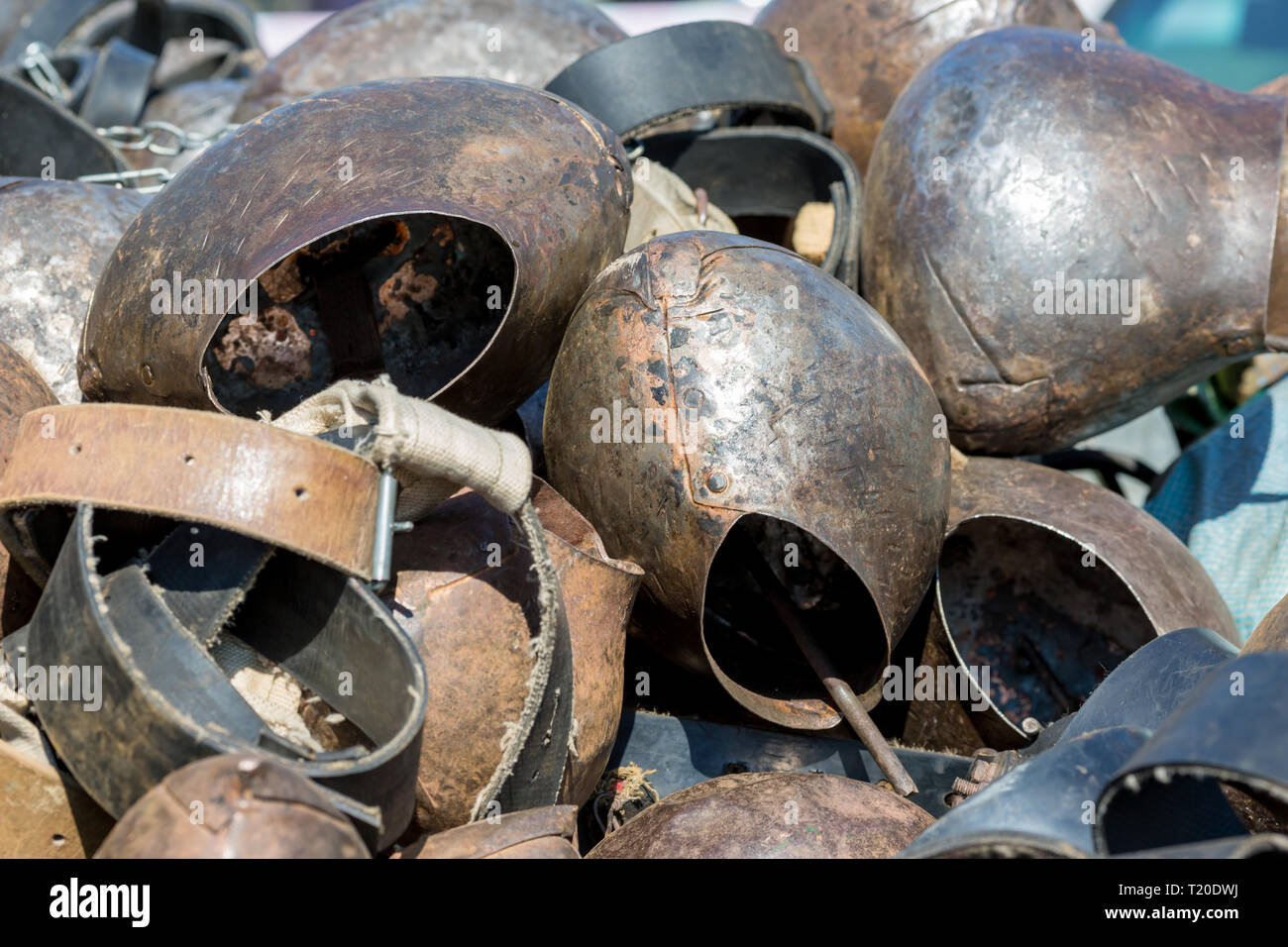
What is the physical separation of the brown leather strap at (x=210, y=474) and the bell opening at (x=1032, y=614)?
162 cm

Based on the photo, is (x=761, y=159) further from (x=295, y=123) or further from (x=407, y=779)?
(x=407, y=779)

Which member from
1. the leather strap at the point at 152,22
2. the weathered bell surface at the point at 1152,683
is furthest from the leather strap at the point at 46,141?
the weathered bell surface at the point at 1152,683

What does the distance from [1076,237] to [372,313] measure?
1443 millimetres

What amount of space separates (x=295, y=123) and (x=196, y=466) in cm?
87

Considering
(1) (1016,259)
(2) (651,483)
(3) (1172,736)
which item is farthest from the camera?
(1) (1016,259)

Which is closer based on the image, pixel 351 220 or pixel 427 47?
pixel 351 220

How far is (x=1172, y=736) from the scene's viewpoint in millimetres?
1180

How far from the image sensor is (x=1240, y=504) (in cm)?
284

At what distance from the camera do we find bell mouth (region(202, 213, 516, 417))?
7.77 feet

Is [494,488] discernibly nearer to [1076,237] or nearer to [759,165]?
[1076,237]

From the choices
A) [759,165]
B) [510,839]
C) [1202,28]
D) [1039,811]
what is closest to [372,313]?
[759,165]

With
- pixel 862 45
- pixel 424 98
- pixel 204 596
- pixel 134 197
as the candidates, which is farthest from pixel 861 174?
pixel 204 596

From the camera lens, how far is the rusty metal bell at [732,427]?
5.97 feet

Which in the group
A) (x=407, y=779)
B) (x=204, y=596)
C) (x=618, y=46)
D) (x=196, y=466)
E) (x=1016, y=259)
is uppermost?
(x=618, y=46)
